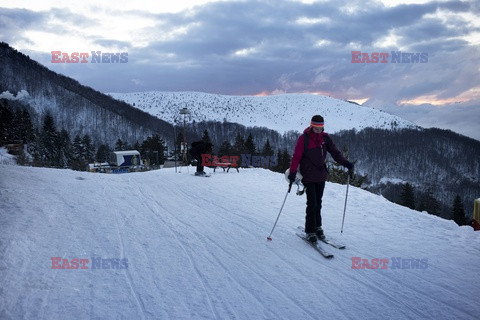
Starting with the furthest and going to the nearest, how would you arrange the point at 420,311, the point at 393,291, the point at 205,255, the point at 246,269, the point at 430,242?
the point at 430,242 → the point at 205,255 → the point at 246,269 → the point at 393,291 → the point at 420,311

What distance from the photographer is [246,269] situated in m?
4.02

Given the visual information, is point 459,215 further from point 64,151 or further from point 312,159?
point 64,151

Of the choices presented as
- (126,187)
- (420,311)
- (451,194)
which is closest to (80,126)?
(126,187)

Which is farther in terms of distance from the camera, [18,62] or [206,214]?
[18,62]

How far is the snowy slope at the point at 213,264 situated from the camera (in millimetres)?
3102

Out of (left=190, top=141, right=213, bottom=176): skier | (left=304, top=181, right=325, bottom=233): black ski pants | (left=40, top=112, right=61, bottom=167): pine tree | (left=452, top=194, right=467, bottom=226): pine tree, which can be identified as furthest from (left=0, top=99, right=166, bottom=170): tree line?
(left=452, top=194, right=467, bottom=226): pine tree

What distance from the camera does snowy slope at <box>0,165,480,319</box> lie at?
3102mm

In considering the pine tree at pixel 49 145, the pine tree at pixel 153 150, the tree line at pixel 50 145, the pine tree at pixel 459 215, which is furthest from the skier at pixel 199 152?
the pine tree at pixel 49 145

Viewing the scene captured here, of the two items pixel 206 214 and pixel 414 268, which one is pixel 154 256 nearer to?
pixel 206 214

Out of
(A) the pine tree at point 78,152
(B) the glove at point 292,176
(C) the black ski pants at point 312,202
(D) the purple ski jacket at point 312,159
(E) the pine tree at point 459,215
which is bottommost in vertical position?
(E) the pine tree at point 459,215

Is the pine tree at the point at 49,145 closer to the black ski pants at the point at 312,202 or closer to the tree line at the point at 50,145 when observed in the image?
the tree line at the point at 50,145

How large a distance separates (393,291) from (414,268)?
0.87 metres

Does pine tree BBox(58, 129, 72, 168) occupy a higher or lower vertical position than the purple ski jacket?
lower

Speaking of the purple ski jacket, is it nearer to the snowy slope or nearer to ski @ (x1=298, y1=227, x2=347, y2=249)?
ski @ (x1=298, y1=227, x2=347, y2=249)
